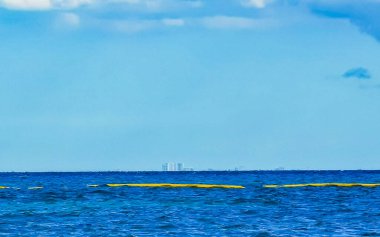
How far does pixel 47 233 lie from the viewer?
33.8 m

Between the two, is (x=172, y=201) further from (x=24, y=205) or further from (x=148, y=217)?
(x=148, y=217)

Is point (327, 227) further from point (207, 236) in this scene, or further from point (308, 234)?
point (207, 236)

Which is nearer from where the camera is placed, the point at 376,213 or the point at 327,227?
the point at 327,227

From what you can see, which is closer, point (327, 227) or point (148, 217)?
point (327, 227)

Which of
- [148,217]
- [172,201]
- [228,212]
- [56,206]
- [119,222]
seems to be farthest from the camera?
[172,201]

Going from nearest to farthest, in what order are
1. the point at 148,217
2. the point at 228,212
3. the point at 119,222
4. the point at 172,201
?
1. the point at 119,222
2. the point at 148,217
3. the point at 228,212
4. the point at 172,201

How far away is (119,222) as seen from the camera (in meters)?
38.7

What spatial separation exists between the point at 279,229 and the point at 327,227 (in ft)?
7.79

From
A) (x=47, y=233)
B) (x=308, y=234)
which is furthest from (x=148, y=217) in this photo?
(x=308, y=234)

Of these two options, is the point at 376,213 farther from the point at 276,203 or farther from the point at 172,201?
the point at 172,201

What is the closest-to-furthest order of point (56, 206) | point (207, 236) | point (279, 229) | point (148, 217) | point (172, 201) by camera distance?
1. point (207, 236)
2. point (279, 229)
3. point (148, 217)
4. point (56, 206)
5. point (172, 201)

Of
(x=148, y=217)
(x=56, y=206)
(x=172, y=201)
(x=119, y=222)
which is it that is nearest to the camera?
(x=119, y=222)

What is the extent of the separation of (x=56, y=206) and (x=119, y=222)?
44.0 feet

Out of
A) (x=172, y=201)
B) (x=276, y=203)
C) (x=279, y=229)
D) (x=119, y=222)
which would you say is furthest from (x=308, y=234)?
(x=172, y=201)
